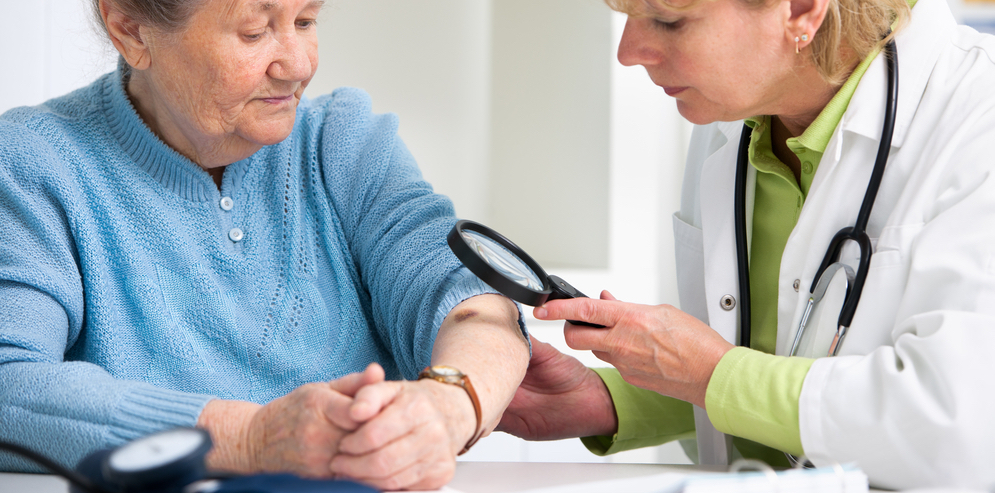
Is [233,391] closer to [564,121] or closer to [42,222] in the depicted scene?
[42,222]

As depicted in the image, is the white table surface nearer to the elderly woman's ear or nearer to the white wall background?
the elderly woman's ear

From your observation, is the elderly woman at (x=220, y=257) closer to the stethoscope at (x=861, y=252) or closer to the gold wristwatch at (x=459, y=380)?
the gold wristwatch at (x=459, y=380)

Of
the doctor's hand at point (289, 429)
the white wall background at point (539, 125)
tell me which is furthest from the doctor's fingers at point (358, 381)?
the white wall background at point (539, 125)

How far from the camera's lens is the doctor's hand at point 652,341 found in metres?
0.99

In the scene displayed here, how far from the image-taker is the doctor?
0.80m

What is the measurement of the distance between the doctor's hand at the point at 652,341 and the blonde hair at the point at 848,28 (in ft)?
1.32

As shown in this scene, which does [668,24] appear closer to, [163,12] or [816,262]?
[816,262]

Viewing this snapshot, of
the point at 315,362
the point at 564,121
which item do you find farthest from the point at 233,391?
the point at 564,121

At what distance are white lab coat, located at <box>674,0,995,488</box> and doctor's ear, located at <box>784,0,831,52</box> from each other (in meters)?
0.10

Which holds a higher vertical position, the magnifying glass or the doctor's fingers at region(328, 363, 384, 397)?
the magnifying glass

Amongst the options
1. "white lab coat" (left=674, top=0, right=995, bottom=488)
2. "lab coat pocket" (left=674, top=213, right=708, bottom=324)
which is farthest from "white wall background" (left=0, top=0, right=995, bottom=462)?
"white lab coat" (left=674, top=0, right=995, bottom=488)

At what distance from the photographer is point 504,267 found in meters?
1.01

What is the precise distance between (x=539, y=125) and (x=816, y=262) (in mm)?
1486

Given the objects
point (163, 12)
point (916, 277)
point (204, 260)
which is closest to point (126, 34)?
point (163, 12)
